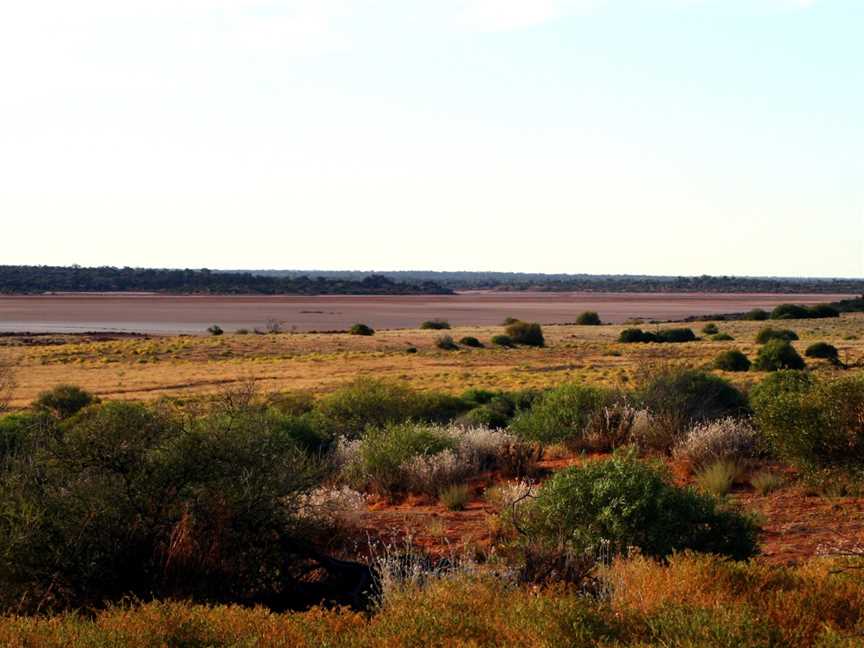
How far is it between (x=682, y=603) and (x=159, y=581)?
392cm

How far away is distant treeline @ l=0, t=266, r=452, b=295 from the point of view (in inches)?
5940

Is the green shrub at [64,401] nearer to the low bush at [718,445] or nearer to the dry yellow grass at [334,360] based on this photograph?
the dry yellow grass at [334,360]

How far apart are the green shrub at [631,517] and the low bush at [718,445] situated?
513cm

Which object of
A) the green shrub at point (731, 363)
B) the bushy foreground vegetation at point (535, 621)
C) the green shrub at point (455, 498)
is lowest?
the green shrub at point (731, 363)

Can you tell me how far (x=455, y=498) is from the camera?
1252cm

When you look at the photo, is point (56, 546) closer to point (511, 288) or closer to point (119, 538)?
point (119, 538)

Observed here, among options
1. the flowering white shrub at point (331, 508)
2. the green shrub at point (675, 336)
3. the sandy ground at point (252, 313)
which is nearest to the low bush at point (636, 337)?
the green shrub at point (675, 336)

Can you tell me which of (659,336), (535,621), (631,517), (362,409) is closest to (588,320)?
(659,336)

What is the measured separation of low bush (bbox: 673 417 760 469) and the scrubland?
0.03 metres

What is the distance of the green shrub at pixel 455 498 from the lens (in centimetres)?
1247

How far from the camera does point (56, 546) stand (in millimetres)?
7262

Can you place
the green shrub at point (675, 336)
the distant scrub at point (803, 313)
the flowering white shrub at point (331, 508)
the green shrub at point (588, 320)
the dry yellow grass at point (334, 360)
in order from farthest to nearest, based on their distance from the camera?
1. the green shrub at point (588, 320)
2. the distant scrub at point (803, 313)
3. the green shrub at point (675, 336)
4. the dry yellow grass at point (334, 360)
5. the flowering white shrub at point (331, 508)

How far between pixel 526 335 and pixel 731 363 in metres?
23.3

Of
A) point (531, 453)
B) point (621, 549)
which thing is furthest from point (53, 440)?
point (531, 453)
